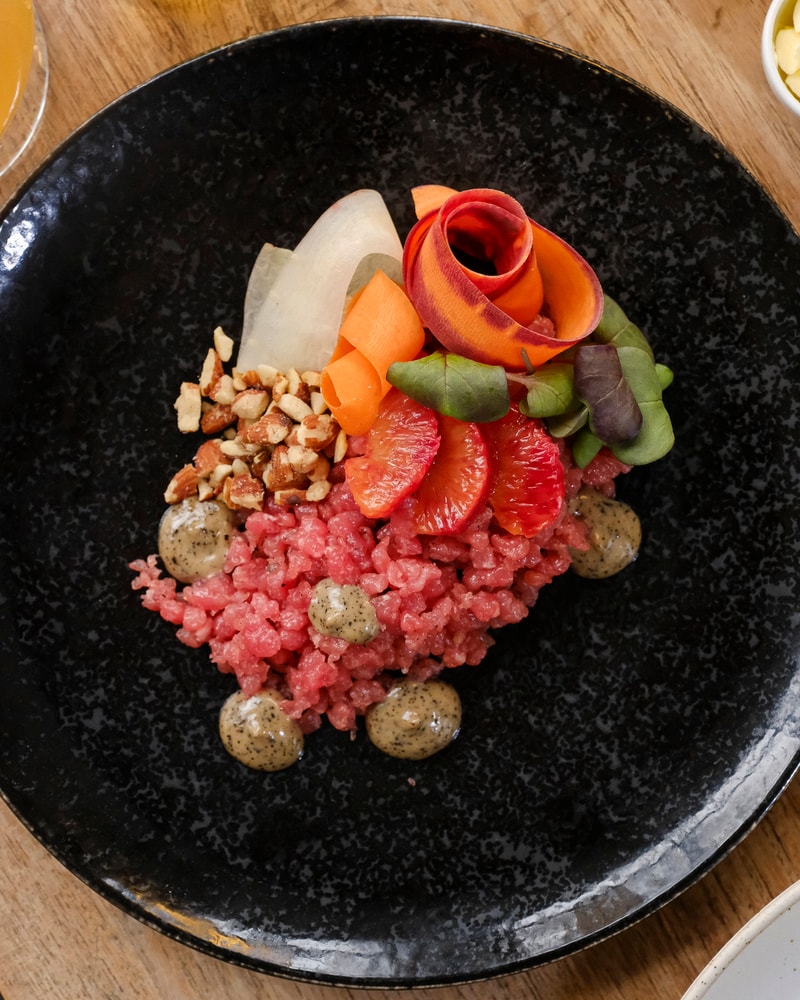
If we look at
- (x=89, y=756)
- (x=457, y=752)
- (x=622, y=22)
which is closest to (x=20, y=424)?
(x=89, y=756)

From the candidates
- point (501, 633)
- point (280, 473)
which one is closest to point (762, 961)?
point (501, 633)

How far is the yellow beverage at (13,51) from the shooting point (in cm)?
225

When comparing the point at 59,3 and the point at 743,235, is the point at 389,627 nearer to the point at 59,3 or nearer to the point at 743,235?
the point at 743,235

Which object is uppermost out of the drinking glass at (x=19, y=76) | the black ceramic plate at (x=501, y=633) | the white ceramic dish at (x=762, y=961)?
the drinking glass at (x=19, y=76)

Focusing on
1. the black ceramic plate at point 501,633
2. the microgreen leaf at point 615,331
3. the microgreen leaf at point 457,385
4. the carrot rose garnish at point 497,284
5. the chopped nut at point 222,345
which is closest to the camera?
the microgreen leaf at point 457,385

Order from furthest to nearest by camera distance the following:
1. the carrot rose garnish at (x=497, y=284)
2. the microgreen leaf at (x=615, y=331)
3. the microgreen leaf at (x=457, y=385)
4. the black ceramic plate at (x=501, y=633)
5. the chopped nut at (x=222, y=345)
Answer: the chopped nut at (x=222, y=345) < the black ceramic plate at (x=501, y=633) < the microgreen leaf at (x=615, y=331) < the carrot rose garnish at (x=497, y=284) < the microgreen leaf at (x=457, y=385)

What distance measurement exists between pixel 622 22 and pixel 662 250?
2.22 ft

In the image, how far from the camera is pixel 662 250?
2490 millimetres

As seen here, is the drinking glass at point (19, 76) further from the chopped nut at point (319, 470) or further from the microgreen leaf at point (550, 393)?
the microgreen leaf at point (550, 393)

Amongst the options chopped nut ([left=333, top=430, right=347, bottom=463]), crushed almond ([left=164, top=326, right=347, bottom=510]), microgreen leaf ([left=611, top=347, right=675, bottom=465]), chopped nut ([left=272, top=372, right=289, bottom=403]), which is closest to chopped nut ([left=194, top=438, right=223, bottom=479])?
crushed almond ([left=164, top=326, right=347, bottom=510])

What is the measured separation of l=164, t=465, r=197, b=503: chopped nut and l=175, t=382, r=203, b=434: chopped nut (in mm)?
118

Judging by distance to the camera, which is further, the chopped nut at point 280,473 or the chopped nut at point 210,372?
the chopped nut at point 210,372

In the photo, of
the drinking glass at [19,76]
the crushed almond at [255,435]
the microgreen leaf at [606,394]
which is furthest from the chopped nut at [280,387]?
the drinking glass at [19,76]

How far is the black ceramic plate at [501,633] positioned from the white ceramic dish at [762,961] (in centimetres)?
22
